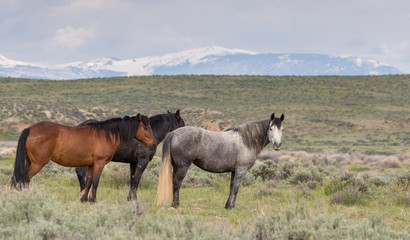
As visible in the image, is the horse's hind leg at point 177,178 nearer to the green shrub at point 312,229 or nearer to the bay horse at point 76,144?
the bay horse at point 76,144

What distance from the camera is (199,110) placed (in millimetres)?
58250

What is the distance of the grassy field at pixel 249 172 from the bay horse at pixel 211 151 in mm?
545

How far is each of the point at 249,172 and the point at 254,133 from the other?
6.29 meters

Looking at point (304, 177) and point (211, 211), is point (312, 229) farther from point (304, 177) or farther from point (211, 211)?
point (304, 177)

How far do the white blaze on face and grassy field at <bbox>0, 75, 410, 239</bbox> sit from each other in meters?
1.32

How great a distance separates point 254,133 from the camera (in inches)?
356

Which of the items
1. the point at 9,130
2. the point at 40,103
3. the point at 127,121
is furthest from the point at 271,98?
the point at 127,121

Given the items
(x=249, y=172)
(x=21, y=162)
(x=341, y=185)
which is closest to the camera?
(x=21, y=162)

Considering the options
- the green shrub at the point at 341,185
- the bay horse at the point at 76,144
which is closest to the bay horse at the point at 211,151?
the bay horse at the point at 76,144

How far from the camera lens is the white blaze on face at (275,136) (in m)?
8.77

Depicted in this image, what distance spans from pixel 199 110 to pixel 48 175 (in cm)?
4451

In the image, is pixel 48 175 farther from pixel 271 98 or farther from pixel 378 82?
pixel 378 82

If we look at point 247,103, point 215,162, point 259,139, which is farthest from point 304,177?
point 247,103

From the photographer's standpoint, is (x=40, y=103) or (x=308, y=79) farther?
(x=308, y=79)
